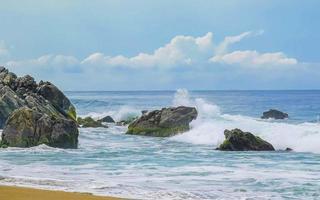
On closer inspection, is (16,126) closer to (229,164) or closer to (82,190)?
(229,164)

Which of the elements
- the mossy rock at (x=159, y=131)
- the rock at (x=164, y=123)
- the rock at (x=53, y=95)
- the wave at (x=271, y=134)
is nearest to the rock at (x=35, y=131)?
the wave at (x=271, y=134)

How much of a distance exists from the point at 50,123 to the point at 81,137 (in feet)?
25.2

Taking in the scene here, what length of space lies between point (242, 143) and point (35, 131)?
34.2 feet

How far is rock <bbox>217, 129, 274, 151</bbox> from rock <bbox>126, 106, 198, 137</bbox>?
1092 cm

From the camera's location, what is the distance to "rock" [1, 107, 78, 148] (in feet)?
98.3

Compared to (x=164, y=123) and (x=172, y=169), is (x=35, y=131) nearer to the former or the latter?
(x=172, y=169)

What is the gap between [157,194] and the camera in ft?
52.7

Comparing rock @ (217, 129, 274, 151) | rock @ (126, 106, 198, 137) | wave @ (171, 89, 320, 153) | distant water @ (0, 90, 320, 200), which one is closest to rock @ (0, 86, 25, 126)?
distant water @ (0, 90, 320, 200)

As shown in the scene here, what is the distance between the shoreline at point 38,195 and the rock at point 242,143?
608 inches

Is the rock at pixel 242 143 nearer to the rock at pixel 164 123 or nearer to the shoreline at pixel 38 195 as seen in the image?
the rock at pixel 164 123

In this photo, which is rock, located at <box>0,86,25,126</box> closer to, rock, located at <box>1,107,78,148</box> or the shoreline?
rock, located at <box>1,107,78,148</box>

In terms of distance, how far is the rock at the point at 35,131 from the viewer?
2997 cm

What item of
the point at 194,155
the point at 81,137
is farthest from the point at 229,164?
the point at 81,137

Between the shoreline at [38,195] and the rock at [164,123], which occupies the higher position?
the rock at [164,123]
